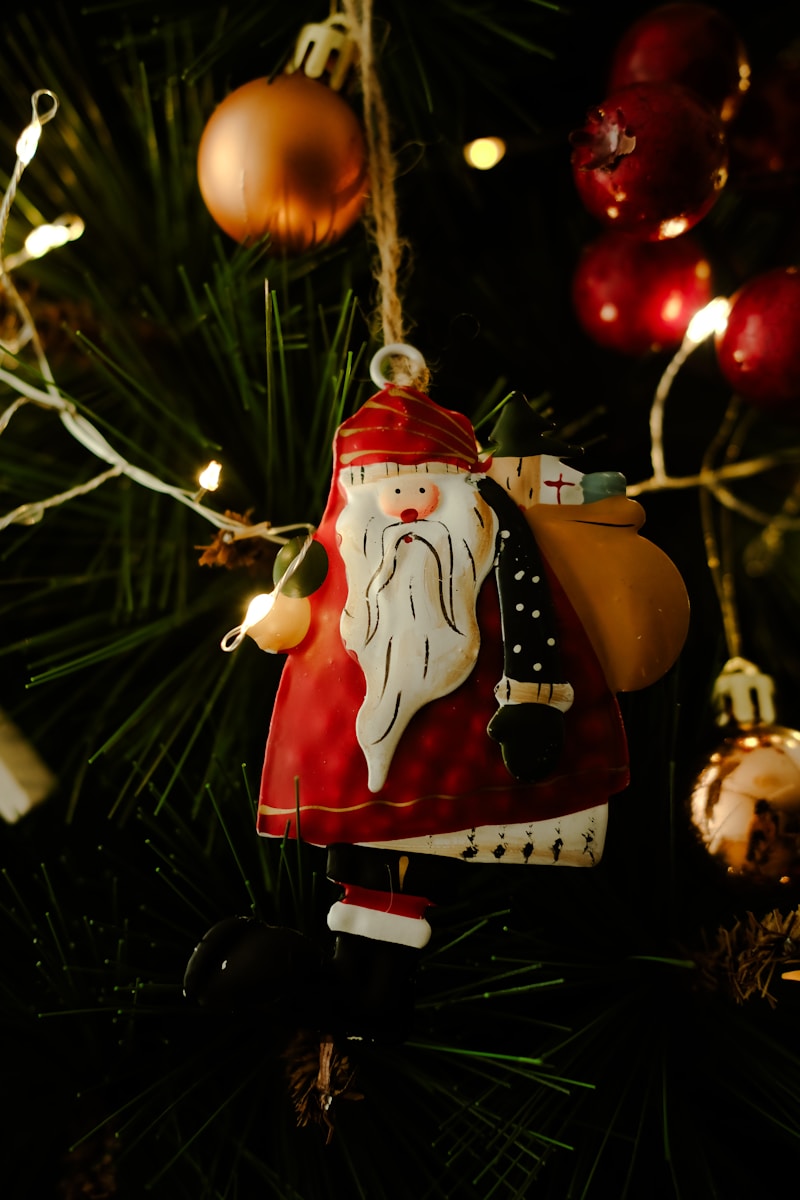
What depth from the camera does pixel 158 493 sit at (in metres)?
0.67

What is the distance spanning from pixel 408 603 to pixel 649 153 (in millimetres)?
293

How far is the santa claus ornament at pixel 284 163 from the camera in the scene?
1.94 ft

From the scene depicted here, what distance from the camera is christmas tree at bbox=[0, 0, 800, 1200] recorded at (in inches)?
20.7

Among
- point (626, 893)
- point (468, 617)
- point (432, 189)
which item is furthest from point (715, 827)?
point (432, 189)

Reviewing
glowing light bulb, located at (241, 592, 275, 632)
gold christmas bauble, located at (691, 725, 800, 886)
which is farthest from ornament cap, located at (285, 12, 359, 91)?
gold christmas bauble, located at (691, 725, 800, 886)

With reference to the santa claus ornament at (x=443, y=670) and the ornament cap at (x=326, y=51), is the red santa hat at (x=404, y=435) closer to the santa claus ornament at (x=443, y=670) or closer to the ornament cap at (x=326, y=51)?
the santa claus ornament at (x=443, y=670)

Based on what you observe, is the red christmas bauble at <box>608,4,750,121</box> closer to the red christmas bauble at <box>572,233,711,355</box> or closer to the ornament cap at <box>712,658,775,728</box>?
the red christmas bauble at <box>572,233,711,355</box>

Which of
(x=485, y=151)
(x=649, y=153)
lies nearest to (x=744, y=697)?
(x=649, y=153)

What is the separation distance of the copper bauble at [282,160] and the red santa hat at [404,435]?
0.55 feet

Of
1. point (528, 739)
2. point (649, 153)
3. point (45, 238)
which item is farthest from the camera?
point (45, 238)

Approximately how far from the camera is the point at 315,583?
0.48 m

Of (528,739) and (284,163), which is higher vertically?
(284,163)

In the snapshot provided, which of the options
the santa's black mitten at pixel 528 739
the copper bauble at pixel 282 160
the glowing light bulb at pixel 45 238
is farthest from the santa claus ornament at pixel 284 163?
the santa's black mitten at pixel 528 739

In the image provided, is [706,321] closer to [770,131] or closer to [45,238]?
[770,131]
